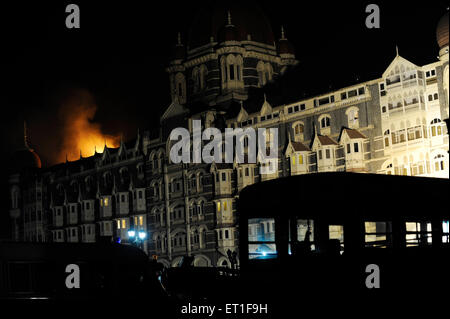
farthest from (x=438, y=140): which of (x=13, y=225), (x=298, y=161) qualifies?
(x=13, y=225)

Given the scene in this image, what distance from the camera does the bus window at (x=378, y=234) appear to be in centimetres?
1959

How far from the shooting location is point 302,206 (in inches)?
754

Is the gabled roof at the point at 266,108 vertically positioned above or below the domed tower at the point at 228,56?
below

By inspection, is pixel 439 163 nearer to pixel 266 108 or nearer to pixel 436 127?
pixel 436 127

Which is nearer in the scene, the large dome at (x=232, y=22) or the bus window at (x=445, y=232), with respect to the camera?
the bus window at (x=445, y=232)

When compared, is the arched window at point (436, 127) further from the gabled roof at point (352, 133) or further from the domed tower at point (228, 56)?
the domed tower at point (228, 56)

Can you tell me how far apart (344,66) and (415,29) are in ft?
18.0

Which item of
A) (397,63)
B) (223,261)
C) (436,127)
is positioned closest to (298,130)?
(397,63)

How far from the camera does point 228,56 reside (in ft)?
220

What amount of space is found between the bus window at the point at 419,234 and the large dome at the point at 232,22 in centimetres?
4972

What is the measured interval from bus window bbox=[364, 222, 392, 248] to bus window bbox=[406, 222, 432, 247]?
561mm

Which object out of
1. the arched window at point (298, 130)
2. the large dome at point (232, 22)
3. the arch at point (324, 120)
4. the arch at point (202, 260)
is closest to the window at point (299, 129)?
the arched window at point (298, 130)

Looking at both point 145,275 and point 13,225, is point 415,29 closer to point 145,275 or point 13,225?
point 145,275

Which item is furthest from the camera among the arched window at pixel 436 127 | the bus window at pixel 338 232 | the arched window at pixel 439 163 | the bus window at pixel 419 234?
the arched window at pixel 436 127
